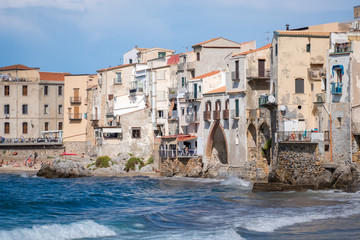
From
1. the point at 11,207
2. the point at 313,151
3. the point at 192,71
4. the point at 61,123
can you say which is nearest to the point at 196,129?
the point at 192,71

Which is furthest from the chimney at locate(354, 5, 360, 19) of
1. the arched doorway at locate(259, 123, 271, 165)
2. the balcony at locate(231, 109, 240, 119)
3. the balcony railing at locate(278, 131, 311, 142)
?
the balcony railing at locate(278, 131, 311, 142)

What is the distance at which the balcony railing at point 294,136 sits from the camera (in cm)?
5088

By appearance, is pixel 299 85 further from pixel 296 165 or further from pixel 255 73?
pixel 296 165

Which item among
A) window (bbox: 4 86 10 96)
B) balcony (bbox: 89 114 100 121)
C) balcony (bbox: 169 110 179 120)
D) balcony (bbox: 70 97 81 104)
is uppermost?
window (bbox: 4 86 10 96)

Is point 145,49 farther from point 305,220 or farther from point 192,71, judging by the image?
point 305,220

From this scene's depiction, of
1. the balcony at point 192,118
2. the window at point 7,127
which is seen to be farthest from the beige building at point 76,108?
the balcony at point 192,118

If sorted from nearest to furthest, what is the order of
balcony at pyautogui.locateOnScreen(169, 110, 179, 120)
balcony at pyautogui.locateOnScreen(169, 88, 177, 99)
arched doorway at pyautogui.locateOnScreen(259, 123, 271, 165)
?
1. arched doorway at pyautogui.locateOnScreen(259, 123, 271, 165)
2. balcony at pyautogui.locateOnScreen(169, 110, 179, 120)
3. balcony at pyautogui.locateOnScreen(169, 88, 177, 99)

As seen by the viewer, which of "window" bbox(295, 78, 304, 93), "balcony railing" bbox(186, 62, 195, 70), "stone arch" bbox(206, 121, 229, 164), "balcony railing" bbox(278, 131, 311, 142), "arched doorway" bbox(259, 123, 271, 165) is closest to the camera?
"balcony railing" bbox(278, 131, 311, 142)

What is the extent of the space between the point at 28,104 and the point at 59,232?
228 feet

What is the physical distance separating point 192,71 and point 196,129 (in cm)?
812

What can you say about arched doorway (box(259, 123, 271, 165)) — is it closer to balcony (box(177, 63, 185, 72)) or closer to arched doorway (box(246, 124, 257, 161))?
arched doorway (box(246, 124, 257, 161))

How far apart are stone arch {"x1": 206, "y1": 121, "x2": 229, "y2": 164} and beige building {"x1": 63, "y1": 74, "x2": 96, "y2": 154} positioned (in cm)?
3300

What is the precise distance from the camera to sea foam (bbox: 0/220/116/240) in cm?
3253

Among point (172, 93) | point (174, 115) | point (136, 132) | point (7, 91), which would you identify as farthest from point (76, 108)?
point (174, 115)
